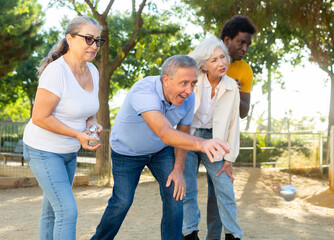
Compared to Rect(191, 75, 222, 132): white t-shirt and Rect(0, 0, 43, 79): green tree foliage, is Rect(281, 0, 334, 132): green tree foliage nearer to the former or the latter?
Rect(191, 75, 222, 132): white t-shirt

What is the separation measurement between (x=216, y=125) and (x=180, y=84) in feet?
3.38

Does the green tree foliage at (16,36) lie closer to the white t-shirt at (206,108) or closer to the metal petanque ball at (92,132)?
the white t-shirt at (206,108)

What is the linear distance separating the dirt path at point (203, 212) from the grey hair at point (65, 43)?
265cm

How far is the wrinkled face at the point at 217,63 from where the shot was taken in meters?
3.93

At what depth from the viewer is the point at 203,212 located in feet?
24.2

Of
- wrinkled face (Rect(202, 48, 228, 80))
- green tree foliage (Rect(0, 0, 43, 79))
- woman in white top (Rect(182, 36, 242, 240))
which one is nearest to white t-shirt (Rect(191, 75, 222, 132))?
woman in white top (Rect(182, 36, 242, 240))

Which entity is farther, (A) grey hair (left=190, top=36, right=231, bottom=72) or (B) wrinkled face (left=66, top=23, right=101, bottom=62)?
(A) grey hair (left=190, top=36, right=231, bottom=72)

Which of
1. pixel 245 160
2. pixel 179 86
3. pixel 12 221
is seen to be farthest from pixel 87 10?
pixel 179 86

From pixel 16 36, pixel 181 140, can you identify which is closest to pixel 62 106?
pixel 181 140

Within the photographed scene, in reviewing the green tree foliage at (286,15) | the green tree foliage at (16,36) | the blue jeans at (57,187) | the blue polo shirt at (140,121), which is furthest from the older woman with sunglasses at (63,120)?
the green tree foliage at (16,36)

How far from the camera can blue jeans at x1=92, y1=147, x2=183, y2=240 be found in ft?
11.9

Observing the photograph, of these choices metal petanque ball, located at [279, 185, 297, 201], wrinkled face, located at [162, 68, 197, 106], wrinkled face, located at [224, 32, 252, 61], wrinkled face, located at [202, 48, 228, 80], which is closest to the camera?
wrinkled face, located at [162, 68, 197, 106]

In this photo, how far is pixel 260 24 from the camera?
446 inches

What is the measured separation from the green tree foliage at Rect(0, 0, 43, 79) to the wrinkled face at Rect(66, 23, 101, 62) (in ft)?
54.3
